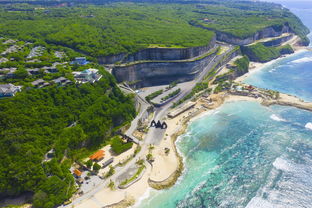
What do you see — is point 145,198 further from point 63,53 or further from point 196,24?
point 196,24

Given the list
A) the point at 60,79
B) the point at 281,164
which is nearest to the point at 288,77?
the point at 281,164

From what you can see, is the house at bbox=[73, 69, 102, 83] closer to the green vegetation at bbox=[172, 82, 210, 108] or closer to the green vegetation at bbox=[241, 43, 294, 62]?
the green vegetation at bbox=[172, 82, 210, 108]

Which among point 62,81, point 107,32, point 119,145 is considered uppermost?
point 107,32

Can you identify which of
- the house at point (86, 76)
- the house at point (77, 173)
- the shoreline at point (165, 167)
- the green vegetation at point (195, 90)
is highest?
the house at point (86, 76)

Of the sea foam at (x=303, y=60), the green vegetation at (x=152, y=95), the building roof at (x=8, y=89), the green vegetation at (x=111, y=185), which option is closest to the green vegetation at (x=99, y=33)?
the green vegetation at (x=152, y=95)

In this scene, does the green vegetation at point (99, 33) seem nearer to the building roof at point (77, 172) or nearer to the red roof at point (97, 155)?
the red roof at point (97, 155)

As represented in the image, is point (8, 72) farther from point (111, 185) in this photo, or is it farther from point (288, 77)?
point (288, 77)
